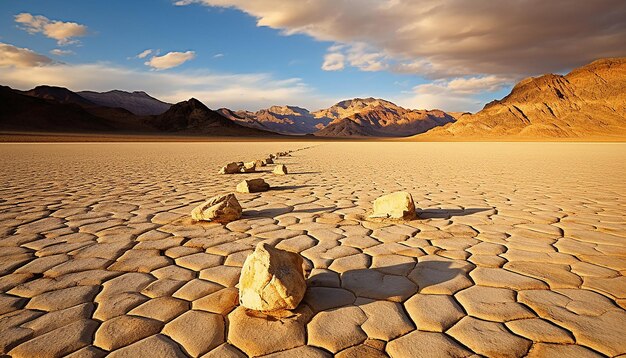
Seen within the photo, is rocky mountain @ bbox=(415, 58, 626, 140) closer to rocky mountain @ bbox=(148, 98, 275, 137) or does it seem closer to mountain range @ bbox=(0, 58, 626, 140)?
mountain range @ bbox=(0, 58, 626, 140)

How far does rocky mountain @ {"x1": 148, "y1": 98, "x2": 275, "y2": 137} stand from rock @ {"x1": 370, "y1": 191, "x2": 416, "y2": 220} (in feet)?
170

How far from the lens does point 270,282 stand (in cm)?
148

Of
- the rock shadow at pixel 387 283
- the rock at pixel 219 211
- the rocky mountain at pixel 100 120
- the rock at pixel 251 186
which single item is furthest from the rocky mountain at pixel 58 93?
the rock shadow at pixel 387 283

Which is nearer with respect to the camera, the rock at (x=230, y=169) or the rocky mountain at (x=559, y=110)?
the rock at (x=230, y=169)

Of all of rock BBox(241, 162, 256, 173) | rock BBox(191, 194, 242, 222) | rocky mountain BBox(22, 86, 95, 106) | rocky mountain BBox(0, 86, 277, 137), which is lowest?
rock BBox(241, 162, 256, 173)

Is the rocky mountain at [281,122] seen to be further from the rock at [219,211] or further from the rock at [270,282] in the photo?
the rock at [270,282]

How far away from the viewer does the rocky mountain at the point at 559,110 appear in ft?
153

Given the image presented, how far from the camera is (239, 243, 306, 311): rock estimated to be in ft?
4.83

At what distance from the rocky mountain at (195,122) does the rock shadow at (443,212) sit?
51709mm

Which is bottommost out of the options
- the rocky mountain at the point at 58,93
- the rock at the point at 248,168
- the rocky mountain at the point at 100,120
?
the rock at the point at 248,168

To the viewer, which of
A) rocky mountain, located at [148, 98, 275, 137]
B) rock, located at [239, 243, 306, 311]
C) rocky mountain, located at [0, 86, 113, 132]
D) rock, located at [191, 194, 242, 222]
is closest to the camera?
rock, located at [239, 243, 306, 311]

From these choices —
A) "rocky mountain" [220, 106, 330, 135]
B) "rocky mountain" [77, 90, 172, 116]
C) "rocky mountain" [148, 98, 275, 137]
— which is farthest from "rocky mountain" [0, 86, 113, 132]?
"rocky mountain" [220, 106, 330, 135]

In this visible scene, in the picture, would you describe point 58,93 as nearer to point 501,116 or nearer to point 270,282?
point 501,116

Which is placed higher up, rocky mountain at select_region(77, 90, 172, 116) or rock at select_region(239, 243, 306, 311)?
rocky mountain at select_region(77, 90, 172, 116)
